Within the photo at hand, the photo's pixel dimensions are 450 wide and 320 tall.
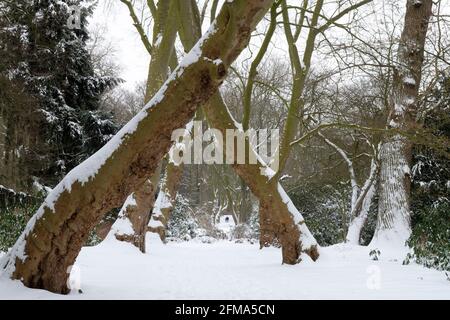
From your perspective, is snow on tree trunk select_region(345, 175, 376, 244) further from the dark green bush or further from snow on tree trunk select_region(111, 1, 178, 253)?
snow on tree trunk select_region(111, 1, 178, 253)

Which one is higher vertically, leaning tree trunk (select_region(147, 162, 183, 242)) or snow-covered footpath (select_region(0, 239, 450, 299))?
leaning tree trunk (select_region(147, 162, 183, 242))

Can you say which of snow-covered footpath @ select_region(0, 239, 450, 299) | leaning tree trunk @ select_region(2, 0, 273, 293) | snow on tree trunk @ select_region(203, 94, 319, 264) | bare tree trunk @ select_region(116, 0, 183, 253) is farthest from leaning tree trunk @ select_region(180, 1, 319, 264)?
leaning tree trunk @ select_region(2, 0, 273, 293)

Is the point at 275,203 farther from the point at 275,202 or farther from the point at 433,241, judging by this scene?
the point at 433,241

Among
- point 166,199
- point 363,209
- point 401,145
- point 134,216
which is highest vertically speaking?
point 401,145

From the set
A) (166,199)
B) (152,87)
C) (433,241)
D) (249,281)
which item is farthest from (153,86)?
(433,241)

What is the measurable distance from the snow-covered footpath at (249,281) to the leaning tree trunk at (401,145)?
5.06 ft

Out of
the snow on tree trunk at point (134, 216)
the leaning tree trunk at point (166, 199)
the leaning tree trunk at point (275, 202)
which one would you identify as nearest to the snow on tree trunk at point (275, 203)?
the leaning tree trunk at point (275, 202)

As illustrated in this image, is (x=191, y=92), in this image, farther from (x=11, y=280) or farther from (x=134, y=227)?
(x=134, y=227)

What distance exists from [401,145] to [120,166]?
7.56 metres

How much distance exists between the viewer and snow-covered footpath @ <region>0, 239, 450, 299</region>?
4.18 meters

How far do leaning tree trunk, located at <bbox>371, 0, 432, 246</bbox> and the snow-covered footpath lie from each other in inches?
60.7

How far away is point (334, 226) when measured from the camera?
1623 centimetres

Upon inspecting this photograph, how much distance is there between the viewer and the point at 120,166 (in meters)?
3.72

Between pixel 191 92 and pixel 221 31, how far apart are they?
0.59 metres
